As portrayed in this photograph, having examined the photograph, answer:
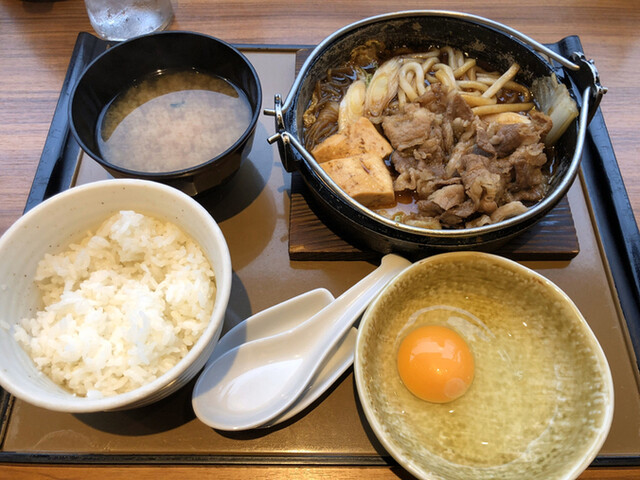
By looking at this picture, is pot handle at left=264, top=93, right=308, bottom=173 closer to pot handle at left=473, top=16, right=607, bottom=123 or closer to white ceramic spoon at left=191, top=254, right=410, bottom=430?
white ceramic spoon at left=191, top=254, right=410, bottom=430

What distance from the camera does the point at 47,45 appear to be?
2.40 meters

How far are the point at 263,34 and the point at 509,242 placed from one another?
5.33 feet

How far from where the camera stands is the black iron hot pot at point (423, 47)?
151 cm

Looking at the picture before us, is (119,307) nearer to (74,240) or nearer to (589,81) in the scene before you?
(74,240)

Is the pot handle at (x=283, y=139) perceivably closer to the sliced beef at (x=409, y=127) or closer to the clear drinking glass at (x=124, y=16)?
the sliced beef at (x=409, y=127)

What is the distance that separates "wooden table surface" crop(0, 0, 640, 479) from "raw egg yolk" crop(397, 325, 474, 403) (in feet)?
3.65

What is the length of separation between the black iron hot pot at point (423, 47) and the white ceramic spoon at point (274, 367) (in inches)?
8.5

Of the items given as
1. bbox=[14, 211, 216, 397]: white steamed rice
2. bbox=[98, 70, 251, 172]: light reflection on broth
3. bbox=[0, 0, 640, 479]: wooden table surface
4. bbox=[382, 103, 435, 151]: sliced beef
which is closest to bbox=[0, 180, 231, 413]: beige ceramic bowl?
bbox=[14, 211, 216, 397]: white steamed rice

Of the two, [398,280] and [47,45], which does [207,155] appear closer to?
[398,280]

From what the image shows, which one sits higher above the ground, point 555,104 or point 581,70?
point 581,70

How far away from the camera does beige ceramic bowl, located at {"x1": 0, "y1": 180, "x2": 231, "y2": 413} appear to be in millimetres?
1062

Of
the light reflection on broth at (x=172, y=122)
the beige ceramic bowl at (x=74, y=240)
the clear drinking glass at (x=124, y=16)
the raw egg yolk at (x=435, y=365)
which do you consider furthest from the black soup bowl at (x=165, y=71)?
the raw egg yolk at (x=435, y=365)

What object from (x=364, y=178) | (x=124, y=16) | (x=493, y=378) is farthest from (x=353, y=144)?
(x=124, y=16)

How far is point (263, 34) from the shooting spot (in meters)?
2.41
